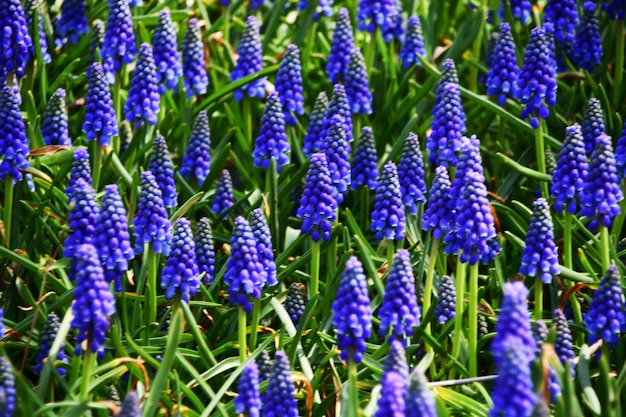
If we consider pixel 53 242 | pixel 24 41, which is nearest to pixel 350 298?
pixel 53 242

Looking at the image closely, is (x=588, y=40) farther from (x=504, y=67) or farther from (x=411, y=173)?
(x=411, y=173)

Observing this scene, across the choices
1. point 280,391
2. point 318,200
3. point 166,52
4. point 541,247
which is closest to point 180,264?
point 318,200

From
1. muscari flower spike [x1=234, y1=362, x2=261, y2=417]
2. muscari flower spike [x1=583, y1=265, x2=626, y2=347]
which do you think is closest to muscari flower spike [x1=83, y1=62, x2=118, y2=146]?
muscari flower spike [x1=234, y1=362, x2=261, y2=417]

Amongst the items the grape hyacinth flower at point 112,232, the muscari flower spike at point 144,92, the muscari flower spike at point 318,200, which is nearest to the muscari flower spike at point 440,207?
the muscari flower spike at point 318,200

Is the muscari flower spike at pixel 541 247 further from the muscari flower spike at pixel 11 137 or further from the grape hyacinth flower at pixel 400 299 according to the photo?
the muscari flower spike at pixel 11 137

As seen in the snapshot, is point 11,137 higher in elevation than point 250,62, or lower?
lower
